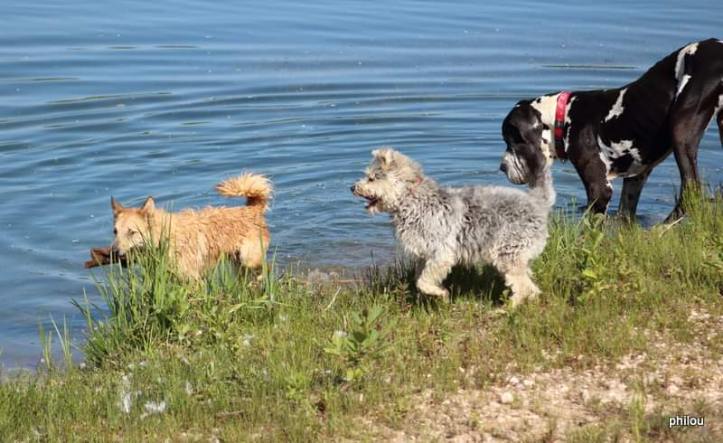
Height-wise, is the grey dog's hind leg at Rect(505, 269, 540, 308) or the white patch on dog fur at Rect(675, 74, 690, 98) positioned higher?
the white patch on dog fur at Rect(675, 74, 690, 98)

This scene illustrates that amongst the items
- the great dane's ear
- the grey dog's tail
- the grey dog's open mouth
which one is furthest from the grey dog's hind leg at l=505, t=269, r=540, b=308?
the great dane's ear

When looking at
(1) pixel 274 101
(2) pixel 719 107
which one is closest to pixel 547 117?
(2) pixel 719 107

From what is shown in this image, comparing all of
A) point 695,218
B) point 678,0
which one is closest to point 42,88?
point 695,218

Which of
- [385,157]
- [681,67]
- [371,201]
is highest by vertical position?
[681,67]

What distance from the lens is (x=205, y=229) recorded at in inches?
361

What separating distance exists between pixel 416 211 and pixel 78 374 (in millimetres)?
2344

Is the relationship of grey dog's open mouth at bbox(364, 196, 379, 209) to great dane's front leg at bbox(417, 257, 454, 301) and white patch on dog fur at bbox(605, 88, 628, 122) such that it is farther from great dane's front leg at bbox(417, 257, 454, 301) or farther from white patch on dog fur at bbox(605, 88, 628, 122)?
white patch on dog fur at bbox(605, 88, 628, 122)

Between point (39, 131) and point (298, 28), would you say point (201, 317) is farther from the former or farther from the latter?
point (298, 28)

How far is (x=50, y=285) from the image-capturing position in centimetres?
990

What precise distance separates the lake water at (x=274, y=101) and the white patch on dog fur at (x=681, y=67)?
1780 millimetres

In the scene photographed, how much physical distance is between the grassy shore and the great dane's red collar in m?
1.73

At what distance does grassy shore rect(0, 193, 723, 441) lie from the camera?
236 inches

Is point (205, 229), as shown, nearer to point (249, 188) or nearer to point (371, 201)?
point (249, 188)

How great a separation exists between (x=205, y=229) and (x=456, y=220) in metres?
2.26
